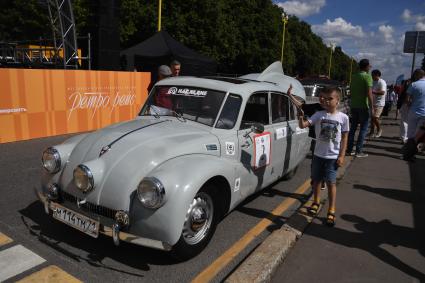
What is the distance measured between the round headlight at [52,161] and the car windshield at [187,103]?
1299mm

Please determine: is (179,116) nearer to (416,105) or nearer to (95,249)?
(95,249)

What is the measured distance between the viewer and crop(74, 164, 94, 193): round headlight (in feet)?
10.4

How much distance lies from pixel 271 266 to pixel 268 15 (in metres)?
47.1

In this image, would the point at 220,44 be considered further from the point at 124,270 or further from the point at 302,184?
the point at 124,270

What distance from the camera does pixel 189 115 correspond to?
169 inches

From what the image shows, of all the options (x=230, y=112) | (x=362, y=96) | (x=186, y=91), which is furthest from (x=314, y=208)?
(x=362, y=96)

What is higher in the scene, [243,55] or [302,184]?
[243,55]

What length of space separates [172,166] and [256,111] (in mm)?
1780

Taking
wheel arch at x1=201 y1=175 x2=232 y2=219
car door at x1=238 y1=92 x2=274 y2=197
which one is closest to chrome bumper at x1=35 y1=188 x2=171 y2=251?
wheel arch at x1=201 y1=175 x2=232 y2=219

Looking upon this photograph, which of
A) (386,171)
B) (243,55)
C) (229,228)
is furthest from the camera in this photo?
(243,55)

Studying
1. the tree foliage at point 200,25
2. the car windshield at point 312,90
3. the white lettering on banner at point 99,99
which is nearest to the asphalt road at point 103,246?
the white lettering on banner at point 99,99

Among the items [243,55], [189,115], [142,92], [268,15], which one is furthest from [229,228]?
[268,15]

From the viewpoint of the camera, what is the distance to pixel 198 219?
334 cm

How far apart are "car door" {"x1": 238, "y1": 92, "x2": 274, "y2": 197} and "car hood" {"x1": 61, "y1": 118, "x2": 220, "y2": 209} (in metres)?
0.49
